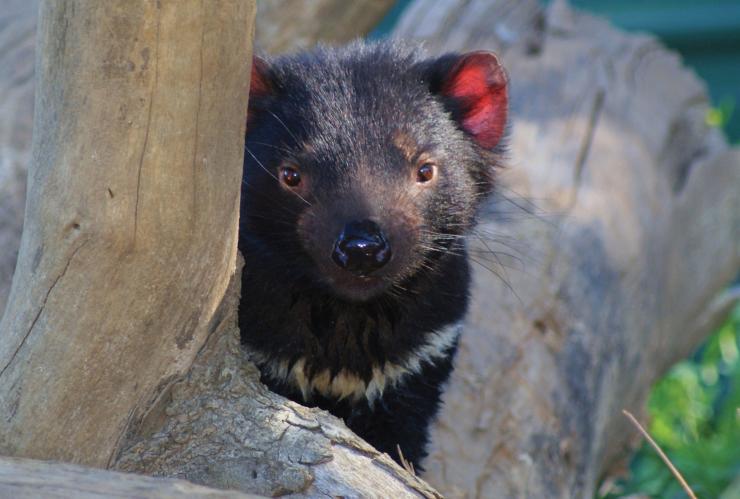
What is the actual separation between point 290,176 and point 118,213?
709 millimetres

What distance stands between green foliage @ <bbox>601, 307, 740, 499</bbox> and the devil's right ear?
2.30m

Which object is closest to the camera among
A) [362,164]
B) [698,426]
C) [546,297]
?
[362,164]

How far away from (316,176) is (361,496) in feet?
2.66

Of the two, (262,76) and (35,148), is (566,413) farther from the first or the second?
(35,148)

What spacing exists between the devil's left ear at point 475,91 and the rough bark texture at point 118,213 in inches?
36.8

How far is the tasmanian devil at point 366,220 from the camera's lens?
8.23 feet

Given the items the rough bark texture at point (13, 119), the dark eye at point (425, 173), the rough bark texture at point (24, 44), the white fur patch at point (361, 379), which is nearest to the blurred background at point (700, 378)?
the white fur patch at point (361, 379)

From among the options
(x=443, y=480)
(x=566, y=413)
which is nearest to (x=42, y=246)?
(x=443, y=480)

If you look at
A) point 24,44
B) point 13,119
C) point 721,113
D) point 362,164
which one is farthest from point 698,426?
point 24,44

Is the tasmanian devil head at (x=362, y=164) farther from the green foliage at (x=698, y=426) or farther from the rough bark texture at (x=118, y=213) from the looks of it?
the green foliage at (x=698, y=426)

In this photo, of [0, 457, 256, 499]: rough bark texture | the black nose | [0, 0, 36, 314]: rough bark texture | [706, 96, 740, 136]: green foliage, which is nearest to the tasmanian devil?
the black nose

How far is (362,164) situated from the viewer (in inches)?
98.7

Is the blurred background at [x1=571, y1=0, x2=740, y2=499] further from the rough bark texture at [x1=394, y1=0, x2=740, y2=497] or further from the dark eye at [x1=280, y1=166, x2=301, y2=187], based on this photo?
the dark eye at [x1=280, y1=166, x2=301, y2=187]

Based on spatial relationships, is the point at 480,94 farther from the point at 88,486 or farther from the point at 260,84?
the point at 88,486
